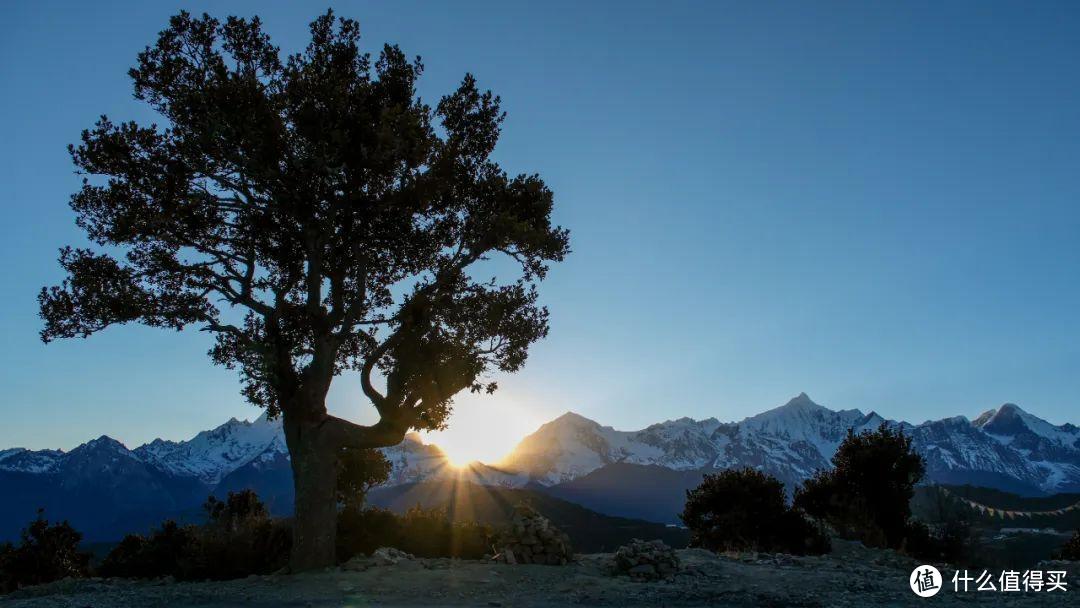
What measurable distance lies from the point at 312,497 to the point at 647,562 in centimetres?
901

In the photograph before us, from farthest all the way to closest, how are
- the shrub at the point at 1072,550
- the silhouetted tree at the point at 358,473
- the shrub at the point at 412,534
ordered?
the silhouetted tree at the point at 358,473 → the shrub at the point at 1072,550 → the shrub at the point at 412,534

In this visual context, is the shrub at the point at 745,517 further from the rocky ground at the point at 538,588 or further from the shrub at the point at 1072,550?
the rocky ground at the point at 538,588

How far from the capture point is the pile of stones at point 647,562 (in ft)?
50.9

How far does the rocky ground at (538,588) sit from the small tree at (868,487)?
1216 centimetres

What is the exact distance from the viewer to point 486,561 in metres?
17.8

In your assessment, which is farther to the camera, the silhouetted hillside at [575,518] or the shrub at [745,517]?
the silhouetted hillside at [575,518]

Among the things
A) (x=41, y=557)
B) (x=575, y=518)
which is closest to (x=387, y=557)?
(x=41, y=557)

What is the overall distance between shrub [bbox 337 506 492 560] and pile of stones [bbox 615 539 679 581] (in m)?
6.08

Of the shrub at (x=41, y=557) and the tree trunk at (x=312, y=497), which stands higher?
the tree trunk at (x=312, y=497)

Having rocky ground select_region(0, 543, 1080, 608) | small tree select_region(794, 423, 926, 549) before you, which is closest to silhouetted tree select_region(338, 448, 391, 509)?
rocky ground select_region(0, 543, 1080, 608)

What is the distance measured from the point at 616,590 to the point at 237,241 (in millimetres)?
14928

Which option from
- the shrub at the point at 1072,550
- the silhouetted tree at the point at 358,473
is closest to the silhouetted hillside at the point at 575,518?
the silhouetted tree at the point at 358,473

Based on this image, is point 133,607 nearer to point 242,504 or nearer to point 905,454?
point 242,504

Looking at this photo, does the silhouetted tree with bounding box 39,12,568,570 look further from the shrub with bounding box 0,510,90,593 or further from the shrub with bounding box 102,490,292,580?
the shrub with bounding box 0,510,90,593
